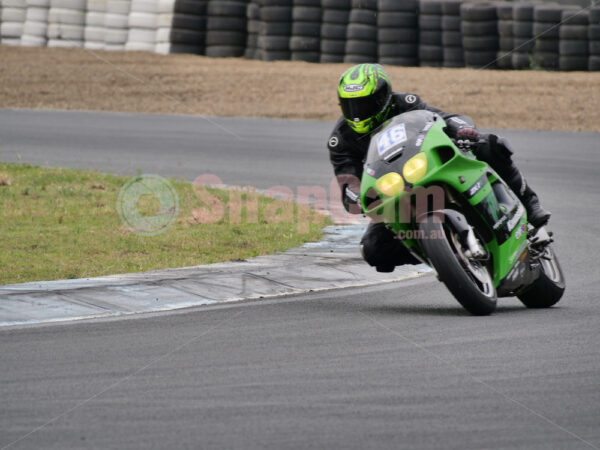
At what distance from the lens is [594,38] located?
66.4 feet

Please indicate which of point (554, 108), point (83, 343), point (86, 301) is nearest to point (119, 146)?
point (554, 108)

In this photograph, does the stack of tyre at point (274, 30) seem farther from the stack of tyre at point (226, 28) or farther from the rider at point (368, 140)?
the rider at point (368, 140)

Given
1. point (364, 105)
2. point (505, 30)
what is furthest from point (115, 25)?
point (364, 105)

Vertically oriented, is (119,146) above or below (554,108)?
below

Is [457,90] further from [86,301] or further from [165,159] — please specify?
[86,301]

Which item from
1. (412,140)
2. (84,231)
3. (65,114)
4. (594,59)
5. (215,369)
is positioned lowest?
(215,369)

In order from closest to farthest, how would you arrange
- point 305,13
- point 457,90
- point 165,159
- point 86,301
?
point 86,301 → point 165,159 → point 457,90 → point 305,13

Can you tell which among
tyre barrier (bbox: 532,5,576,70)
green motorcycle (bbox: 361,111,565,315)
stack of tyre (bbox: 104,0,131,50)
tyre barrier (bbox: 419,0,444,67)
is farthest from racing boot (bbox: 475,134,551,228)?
stack of tyre (bbox: 104,0,131,50)

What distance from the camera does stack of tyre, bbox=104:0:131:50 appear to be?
2452 centimetres

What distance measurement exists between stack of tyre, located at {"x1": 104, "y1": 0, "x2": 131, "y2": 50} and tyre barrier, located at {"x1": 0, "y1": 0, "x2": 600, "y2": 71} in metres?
0.02

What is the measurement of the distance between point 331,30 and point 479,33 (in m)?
3.15

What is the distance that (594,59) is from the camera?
20.5 meters

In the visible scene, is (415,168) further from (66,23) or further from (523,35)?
(66,23)

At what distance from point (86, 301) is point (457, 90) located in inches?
566
